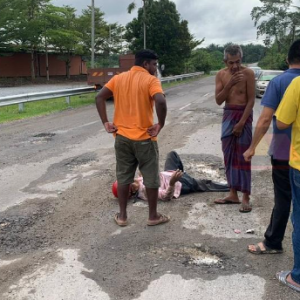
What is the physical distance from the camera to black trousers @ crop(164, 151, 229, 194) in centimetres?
539

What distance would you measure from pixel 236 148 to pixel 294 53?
5.76 ft

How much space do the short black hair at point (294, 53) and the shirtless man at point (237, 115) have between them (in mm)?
1281

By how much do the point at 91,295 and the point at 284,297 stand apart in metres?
1.42

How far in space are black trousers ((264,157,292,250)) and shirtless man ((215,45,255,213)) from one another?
1074 mm

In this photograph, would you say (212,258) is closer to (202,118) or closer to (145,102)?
(145,102)

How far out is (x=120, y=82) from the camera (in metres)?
4.12

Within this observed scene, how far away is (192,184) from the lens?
17.8ft

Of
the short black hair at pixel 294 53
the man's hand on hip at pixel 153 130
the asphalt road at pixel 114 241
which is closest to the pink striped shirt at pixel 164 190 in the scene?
the asphalt road at pixel 114 241

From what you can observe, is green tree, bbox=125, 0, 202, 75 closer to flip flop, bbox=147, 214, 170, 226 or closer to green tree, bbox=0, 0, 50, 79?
green tree, bbox=0, 0, 50, 79

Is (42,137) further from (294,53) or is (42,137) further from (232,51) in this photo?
(294,53)

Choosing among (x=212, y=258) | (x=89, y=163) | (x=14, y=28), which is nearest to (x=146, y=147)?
(x=212, y=258)

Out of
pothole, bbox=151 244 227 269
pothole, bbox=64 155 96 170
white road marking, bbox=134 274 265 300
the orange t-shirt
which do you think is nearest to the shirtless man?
the orange t-shirt

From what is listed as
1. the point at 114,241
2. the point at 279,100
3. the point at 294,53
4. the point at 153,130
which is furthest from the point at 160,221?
the point at 294,53

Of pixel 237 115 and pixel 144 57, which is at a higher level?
pixel 144 57
